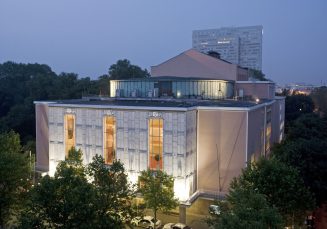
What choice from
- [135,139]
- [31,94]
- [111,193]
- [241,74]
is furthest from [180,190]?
[31,94]

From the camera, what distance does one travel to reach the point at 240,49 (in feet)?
386

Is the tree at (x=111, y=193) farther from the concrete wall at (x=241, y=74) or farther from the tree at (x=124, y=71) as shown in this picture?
the tree at (x=124, y=71)

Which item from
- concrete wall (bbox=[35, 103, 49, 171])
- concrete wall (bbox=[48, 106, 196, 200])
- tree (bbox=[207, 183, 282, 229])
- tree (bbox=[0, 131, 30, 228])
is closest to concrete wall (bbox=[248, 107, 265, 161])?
concrete wall (bbox=[48, 106, 196, 200])

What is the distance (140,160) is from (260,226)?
13.9 metres

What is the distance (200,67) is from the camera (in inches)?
1647

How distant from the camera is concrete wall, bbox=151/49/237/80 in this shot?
4153 centimetres

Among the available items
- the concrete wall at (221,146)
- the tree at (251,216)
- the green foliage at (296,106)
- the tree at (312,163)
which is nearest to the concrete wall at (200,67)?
the concrete wall at (221,146)

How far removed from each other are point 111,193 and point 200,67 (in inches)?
1023

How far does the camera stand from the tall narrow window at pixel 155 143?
86.5ft

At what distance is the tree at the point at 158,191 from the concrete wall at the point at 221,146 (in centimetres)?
394

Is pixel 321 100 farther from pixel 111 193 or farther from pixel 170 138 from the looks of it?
pixel 111 193

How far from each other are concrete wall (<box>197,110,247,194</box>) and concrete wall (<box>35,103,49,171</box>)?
47.8ft

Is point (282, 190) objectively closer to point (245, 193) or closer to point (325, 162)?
point (245, 193)

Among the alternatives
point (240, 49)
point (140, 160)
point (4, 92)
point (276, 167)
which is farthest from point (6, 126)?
point (240, 49)
